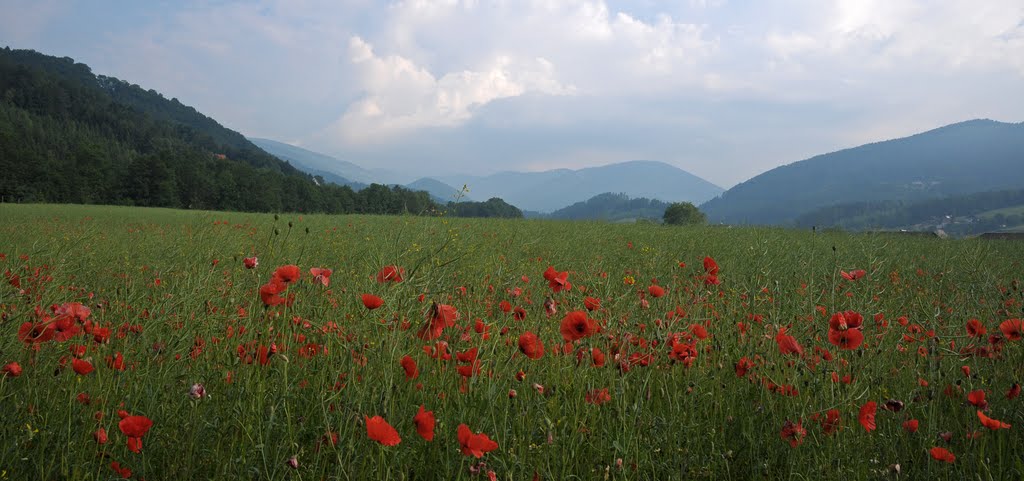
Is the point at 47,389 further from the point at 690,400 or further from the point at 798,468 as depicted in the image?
the point at 798,468

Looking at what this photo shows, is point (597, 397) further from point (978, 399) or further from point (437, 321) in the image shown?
point (978, 399)

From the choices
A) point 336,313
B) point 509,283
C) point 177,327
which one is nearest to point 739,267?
point 509,283

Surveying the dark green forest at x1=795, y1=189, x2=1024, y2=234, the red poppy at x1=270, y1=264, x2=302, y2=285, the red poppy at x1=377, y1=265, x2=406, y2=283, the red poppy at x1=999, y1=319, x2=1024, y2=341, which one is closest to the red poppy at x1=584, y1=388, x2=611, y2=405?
the red poppy at x1=377, y1=265, x2=406, y2=283

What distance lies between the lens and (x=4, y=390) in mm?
1763

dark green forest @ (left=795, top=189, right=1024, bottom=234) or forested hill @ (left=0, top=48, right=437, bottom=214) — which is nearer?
forested hill @ (left=0, top=48, right=437, bottom=214)

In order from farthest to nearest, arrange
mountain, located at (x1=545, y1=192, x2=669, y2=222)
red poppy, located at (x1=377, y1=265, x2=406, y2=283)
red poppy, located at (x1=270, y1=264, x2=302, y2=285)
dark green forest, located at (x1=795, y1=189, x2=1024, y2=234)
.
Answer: mountain, located at (x1=545, y1=192, x2=669, y2=222) < dark green forest, located at (x1=795, y1=189, x2=1024, y2=234) < red poppy, located at (x1=377, y1=265, x2=406, y2=283) < red poppy, located at (x1=270, y1=264, x2=302, y2=285)

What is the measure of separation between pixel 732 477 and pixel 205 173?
201ft

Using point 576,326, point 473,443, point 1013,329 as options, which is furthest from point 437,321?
point 1013,329

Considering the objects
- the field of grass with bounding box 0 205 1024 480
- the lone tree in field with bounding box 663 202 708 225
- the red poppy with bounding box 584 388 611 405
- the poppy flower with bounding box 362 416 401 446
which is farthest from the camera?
the lone tree in field with bounding box 663 202 708 225

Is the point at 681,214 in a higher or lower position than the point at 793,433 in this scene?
higher

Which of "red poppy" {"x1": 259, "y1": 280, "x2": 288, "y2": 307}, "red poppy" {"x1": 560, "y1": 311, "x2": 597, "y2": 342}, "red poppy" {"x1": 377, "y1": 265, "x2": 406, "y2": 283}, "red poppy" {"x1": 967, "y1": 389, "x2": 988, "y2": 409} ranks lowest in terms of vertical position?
"red poppy" {"x1": 967, "y1": 389, "x2": 988, "y2": 409}

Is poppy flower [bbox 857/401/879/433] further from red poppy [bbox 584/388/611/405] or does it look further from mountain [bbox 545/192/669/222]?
mountain [bbox 545/192/669/222]

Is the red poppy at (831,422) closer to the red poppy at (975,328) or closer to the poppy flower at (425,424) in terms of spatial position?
the red poppy at (975,328)

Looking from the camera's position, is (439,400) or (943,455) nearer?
(943,455)
